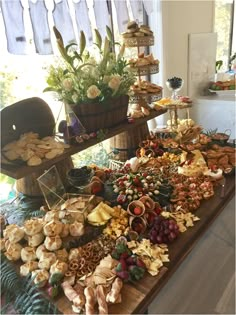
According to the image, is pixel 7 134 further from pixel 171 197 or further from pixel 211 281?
pixel 211 281

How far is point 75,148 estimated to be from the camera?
1067 mm

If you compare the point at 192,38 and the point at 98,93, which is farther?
the point at 192,38

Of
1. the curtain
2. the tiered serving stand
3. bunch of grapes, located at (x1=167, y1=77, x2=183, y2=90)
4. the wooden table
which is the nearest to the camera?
the wooden table

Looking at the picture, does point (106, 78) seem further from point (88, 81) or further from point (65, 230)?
point (65, 230)

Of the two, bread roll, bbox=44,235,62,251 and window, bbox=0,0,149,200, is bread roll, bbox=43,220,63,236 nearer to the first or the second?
bread roll, bbox=44,235,62,251

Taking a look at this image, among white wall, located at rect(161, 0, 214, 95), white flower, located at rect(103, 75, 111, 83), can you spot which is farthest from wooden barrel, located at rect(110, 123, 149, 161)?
white wall, located at rect(161, 0, 214, 95)

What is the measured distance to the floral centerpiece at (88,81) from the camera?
1083 millimetres

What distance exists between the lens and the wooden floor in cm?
99

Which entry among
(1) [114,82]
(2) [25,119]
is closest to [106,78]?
(1) [114,82]

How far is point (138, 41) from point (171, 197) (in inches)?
29.8

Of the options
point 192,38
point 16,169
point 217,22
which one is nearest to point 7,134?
point 16,169

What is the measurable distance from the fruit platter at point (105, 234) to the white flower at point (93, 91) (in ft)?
0.94

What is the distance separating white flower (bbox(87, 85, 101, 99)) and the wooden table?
572 millimetres

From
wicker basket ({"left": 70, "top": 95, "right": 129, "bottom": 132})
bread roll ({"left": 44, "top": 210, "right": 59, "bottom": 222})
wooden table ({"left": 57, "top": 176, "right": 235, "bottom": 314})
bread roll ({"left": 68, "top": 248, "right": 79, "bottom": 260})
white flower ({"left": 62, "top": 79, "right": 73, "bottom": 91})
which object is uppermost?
white flower ({"left": 62, "top": 79, "right": 73, "bottom": 91})
